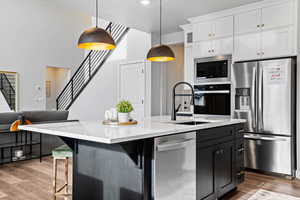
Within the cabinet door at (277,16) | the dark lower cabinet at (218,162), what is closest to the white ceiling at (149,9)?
the cabinet door at (277,16)

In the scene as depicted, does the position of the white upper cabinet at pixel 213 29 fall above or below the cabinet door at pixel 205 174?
above

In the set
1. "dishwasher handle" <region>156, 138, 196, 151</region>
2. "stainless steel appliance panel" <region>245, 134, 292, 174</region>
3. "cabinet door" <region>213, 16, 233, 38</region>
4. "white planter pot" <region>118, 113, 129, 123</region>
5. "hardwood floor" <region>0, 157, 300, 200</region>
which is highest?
"cabinet door" <region>213, 16, 233, 38</region>

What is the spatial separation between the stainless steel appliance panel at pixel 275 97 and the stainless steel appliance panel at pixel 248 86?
0.08 meters

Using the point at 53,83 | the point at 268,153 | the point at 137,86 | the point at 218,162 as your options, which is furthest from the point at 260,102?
the point at 53,83

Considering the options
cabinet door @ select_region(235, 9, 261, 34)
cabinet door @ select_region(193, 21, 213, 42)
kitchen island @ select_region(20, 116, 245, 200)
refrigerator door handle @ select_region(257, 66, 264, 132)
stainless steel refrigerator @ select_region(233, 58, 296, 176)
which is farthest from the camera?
cabinet door @ select_region(193, 21, 213, 42)

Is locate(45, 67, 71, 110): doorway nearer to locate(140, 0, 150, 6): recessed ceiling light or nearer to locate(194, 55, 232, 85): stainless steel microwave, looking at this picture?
locate(140, 0, 150, 6): recessed ceiling light

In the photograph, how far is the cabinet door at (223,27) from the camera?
4.40 metres

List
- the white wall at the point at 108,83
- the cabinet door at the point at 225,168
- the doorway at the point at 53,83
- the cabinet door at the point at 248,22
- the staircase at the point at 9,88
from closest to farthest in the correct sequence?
the cabinet door at the point at 225,168, the cabinet door at the point at 248,22, the white wall at the point at 108,83, the staircase at the point at 9,88, the doorway at the point at 53,83

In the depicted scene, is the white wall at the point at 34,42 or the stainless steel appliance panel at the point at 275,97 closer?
the stainless steel appliance panel at the point at 275,97

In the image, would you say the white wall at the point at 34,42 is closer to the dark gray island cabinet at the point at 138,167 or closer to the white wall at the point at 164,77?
the white wall at the point at 164,77

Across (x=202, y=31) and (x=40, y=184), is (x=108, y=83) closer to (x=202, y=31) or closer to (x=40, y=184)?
(x=202, y=31)

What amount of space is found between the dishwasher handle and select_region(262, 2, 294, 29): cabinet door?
108 inches

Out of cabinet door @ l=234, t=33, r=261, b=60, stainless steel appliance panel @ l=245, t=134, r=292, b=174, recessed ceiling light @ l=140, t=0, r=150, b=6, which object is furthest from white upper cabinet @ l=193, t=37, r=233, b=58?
stainless steel appliance panel @ l=245, t=134, r=292, b=174

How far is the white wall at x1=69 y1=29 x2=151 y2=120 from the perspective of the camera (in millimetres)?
6426
